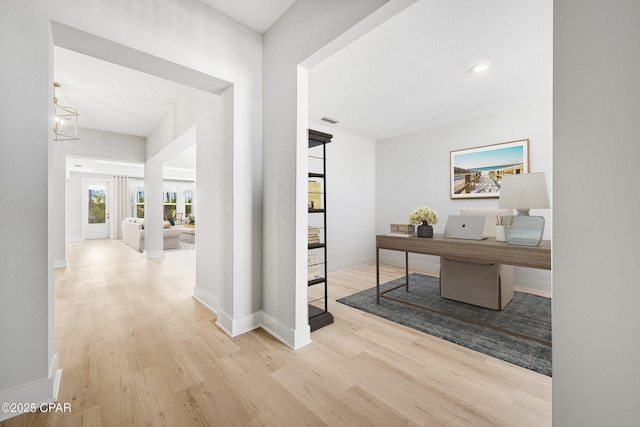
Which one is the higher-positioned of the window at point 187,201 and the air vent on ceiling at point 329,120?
the air vent on ceiling at point 329,120

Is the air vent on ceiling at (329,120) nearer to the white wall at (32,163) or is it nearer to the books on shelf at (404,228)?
the books on shelf at (404,228)

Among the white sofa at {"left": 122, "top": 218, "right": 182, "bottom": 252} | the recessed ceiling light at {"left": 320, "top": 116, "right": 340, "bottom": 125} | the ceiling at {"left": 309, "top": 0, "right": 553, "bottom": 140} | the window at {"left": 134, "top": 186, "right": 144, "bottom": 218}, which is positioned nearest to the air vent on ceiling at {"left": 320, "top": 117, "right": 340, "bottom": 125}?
the recessed ceiling light at {"left": 320, "top": 116, "right": 340, "bottom": 125}

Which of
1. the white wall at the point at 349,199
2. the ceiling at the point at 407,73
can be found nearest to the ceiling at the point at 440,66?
the ceiling at the point at 407,73

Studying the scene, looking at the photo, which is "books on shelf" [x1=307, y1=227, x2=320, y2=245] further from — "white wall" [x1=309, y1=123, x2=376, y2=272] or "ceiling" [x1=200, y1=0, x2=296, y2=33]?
"white wall" [x1=309, y1=123, x2=376, y2=272]

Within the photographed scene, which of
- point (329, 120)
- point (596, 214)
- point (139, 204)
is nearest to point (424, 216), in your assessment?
point (596, 214)

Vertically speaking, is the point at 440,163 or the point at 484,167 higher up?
the point at 440,163

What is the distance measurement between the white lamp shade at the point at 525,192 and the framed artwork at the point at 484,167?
1.73 metres

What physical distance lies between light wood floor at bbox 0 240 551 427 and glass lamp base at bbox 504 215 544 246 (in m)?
0.92

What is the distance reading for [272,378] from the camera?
1.61m

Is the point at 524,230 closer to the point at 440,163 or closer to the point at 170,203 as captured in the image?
the point at 440,163

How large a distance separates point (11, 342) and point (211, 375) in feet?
3.26

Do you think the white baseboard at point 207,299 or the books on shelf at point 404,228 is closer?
the white baseboard at point 207,299

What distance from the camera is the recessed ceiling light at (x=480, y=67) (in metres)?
2.51

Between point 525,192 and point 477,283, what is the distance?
1.15 metres
